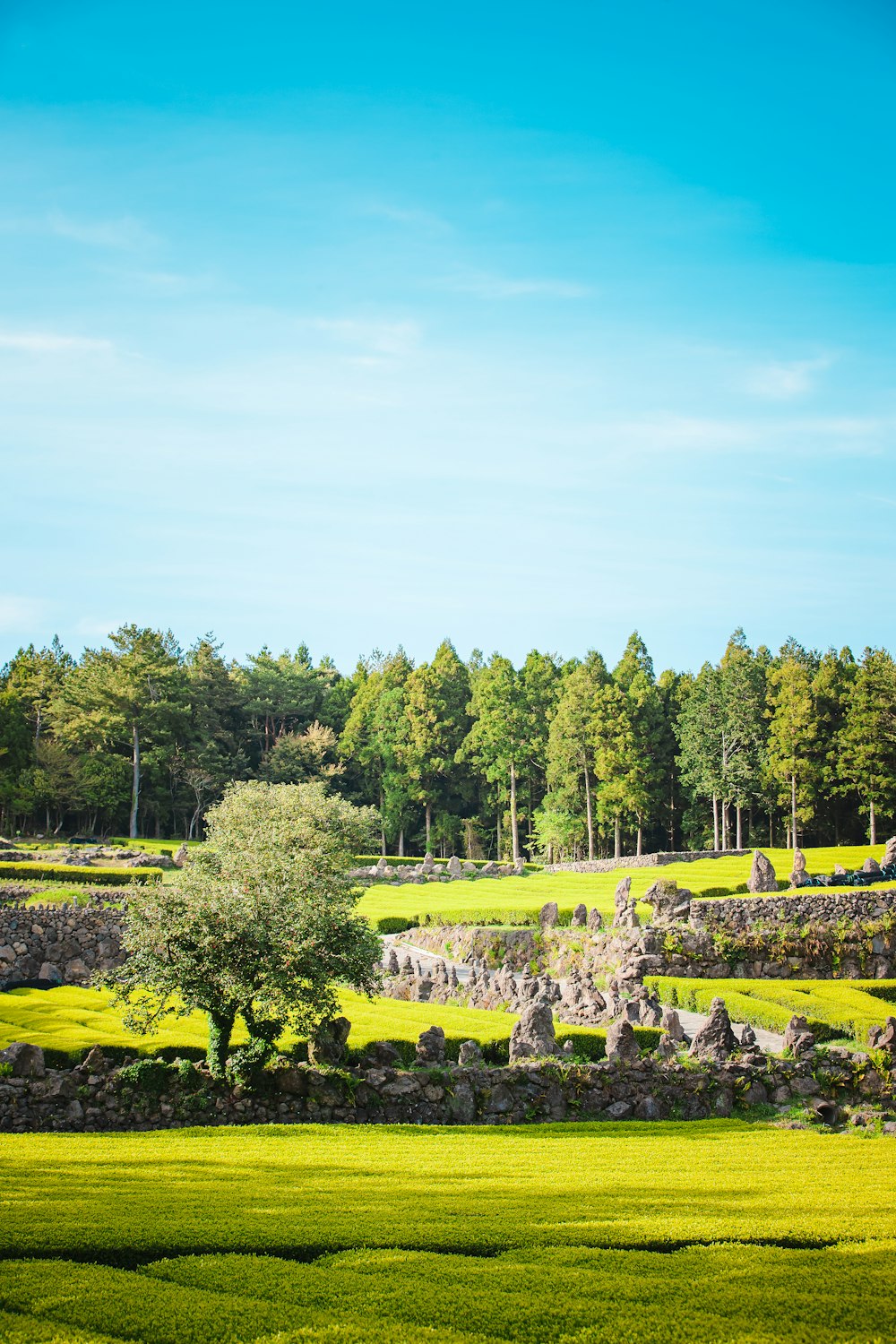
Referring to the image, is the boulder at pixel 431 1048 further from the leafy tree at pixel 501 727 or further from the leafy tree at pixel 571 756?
the leafy tree at pixel 501 727

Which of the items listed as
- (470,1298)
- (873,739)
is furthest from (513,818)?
(470,1298)

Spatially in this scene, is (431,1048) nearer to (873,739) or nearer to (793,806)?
(793,806)

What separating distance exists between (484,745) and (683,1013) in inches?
1881

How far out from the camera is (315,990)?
1611 centimetres

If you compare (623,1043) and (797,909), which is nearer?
(623,1043)

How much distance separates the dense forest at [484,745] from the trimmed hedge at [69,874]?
24.7 m

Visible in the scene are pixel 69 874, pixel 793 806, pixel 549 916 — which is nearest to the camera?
pixel 549 916

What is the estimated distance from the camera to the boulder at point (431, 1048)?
17406mm

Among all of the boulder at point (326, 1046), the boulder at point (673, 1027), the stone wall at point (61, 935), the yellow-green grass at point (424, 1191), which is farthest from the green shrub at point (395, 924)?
the yellow-green grass at point (424, 1191)

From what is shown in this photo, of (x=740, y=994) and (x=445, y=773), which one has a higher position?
(x=445, y=773)

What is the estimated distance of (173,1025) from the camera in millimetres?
20297

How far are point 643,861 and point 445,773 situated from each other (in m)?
25.9

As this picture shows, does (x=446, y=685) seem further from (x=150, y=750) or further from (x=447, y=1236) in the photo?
(x=447, y=1236)

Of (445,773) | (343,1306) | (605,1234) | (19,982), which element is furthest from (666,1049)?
(445,773)
